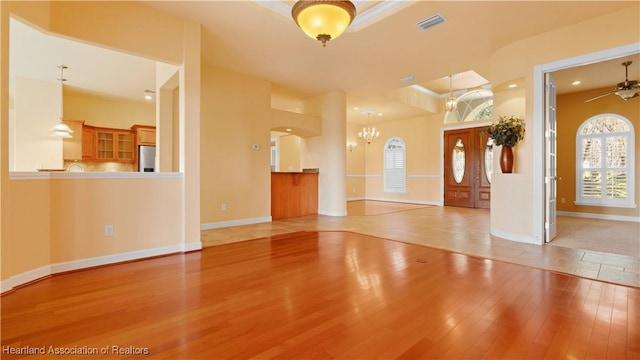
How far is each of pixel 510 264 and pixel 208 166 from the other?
5042mm

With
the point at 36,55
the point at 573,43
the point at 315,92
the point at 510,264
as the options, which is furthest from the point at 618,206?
the point at 36,55

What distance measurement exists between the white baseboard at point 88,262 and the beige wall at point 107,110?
5.64 metres

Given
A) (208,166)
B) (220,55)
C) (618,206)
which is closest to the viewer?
(220,55)

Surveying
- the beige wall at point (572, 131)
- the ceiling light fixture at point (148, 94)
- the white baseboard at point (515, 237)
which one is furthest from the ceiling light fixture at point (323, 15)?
the beige wall at point (572, 131)

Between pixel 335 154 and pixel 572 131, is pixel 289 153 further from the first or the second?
pixel 572 131

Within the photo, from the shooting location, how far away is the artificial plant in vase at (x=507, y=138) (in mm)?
4648

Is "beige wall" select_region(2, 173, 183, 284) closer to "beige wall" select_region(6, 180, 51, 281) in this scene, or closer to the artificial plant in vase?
"beige wall" select_region(6, 180, 51, 281)

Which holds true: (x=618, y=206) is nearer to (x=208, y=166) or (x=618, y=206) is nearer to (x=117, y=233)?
(x=208, y=166)

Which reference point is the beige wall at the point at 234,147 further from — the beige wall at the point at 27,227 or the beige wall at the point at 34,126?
the beige wall at the point at 34,126

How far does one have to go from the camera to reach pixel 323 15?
2607 mm

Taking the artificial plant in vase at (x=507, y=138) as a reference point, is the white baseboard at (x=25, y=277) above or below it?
below

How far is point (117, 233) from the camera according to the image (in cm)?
334

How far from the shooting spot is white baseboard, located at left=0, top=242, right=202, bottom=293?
102 inches

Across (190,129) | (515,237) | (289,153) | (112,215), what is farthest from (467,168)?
(112,215)
